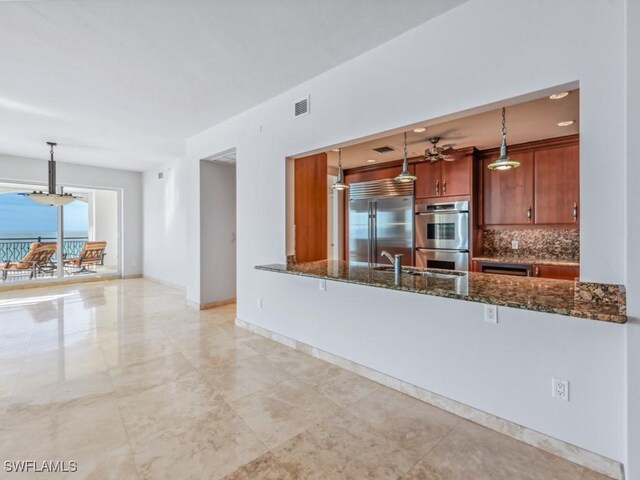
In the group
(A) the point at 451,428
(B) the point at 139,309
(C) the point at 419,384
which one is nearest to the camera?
(A) the point at 451,428

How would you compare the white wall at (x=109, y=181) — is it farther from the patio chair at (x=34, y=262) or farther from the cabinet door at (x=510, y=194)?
the cabinet door at (x=510, y=194)

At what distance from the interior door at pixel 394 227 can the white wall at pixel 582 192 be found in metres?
2.37

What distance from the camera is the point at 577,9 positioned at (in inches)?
67.7

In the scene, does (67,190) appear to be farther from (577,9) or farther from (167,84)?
(577,9)

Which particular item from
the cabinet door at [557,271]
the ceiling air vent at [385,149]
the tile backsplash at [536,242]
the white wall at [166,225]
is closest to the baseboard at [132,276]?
the white wall at [166,225]

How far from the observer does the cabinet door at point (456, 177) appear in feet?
14.9

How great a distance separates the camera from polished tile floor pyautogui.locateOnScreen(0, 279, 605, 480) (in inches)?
69.6

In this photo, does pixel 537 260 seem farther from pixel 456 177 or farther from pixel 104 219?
pixel 104 219

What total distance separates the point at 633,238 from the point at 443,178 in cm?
335

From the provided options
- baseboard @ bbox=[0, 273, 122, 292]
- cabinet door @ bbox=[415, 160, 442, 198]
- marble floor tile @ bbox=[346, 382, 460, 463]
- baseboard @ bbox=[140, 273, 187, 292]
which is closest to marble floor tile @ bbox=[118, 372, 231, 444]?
marble floor tile @ bbox=[346, 382, 460, 463]

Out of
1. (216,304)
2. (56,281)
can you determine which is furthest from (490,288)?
(56,281)

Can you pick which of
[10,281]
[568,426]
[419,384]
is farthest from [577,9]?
[10,281]

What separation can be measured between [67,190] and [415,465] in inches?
401

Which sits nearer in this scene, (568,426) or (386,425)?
(568,426)
